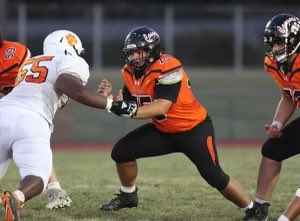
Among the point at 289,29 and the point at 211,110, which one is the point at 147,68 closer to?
the point at 289,29

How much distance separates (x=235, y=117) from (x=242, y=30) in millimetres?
3624

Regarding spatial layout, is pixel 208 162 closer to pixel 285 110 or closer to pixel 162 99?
pixel 162 99

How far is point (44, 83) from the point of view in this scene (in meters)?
5.66

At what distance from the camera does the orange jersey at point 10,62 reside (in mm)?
6902

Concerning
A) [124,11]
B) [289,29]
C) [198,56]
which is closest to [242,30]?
[198,56]

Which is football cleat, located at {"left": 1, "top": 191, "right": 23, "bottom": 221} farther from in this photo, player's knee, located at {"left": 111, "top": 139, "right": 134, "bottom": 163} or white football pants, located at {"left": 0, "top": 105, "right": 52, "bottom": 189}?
player's knee, located at {"left": 111, "top": 139, "right": 134, "bottom": 163}

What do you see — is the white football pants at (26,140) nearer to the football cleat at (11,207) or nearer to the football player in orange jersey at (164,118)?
the football cleat at (11,207)

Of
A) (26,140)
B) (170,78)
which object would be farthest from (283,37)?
(26,140)

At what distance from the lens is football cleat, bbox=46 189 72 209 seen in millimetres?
6613

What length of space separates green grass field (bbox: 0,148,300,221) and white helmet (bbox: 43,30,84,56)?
1396 millimetres

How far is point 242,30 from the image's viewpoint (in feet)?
66.0

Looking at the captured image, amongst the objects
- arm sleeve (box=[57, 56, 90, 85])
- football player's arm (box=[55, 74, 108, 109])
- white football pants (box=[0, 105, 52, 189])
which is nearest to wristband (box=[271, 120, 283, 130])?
football player's arm (box=[55, 74, 108, 109])

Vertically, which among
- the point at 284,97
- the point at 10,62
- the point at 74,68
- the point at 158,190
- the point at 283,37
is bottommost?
the point at 158,190

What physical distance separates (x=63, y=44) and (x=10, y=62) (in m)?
1.10
